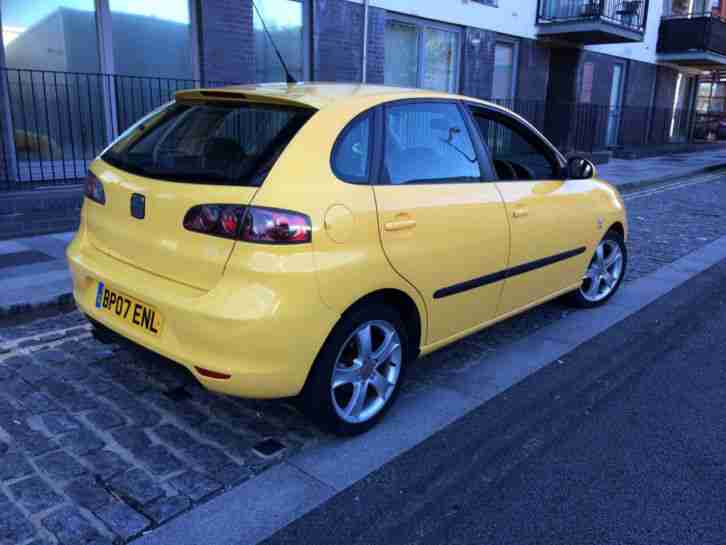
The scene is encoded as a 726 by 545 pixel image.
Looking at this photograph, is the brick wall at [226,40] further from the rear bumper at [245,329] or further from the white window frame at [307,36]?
the rear bumper at [245,329]

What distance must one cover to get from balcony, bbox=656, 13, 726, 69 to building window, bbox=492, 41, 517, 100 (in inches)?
365

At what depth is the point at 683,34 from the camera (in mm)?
21500

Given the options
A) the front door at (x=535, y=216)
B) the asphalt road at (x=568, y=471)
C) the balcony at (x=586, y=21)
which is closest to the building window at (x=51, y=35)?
the front door at (x=535, y=216)

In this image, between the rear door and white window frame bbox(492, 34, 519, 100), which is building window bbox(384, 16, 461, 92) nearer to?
white window frame bbox(492, 34, 519, 100)

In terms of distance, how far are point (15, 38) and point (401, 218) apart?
6.40 metres

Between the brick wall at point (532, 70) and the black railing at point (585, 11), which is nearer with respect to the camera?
the black railing at point (585, 11)

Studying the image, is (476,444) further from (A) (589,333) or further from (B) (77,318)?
(B) (77,318)

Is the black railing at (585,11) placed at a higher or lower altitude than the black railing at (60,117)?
higher

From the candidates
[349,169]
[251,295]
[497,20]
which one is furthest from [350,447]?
[497,20]

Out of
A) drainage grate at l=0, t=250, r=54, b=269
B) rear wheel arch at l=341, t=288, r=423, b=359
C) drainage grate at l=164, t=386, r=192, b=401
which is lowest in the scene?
drainage grate at l=164, t=386, r=192, b=401

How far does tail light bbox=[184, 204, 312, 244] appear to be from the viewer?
2781 millimetres

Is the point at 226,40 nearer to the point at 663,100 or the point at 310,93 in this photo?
the point at 310,93

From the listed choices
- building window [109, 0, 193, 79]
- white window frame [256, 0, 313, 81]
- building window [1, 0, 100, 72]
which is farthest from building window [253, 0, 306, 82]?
building window [1, 0, 100, 72]

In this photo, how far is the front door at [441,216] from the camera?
3297 mm
